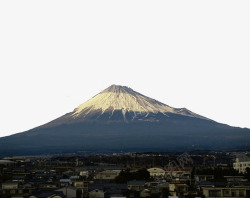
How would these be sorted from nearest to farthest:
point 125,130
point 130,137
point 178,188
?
1. point 178,188
2. point 130,137
3. point 125,130

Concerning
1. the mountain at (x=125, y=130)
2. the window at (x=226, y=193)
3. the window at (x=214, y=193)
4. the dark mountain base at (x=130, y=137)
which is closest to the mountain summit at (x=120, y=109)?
the mountain at (x=125, y=130)

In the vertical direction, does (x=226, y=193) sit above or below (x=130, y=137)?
below

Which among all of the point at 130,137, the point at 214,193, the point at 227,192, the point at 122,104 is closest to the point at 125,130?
the point at 130,137

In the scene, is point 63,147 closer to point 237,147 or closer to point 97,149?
point 97,149

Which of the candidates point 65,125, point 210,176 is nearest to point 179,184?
point 210,176

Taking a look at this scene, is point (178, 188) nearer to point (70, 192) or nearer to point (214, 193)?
point (214, 193)

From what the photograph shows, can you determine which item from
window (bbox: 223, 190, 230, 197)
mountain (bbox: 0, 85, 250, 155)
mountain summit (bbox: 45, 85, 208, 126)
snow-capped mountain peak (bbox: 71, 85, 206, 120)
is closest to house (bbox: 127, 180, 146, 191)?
window (bbox: 223, 190, 230, 197)

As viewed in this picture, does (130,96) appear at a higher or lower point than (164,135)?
higher

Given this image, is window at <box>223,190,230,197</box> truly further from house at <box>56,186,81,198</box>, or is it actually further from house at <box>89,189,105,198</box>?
house at <box>56,186,81,198</box>
